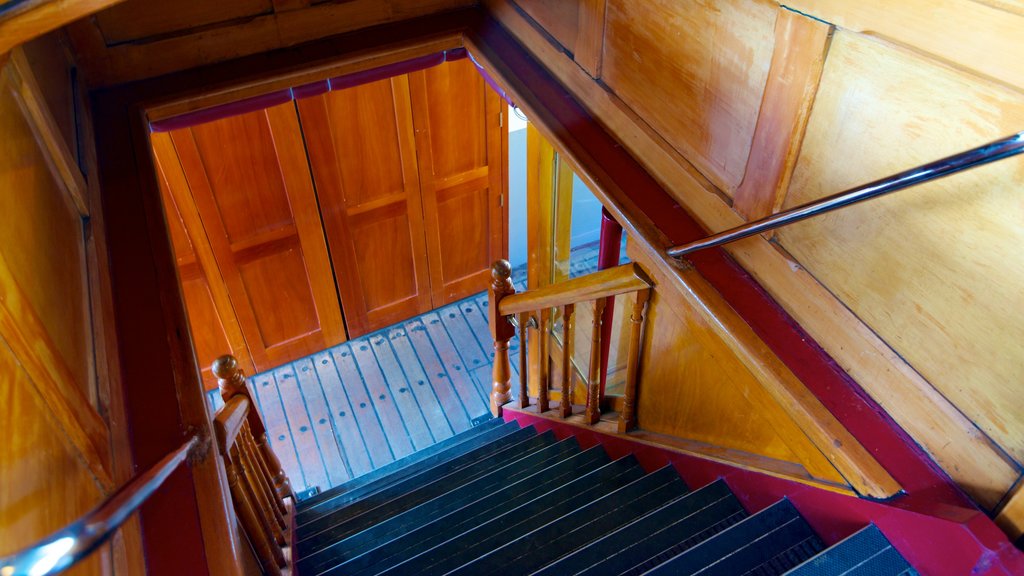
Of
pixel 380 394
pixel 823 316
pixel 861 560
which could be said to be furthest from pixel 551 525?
pixel 380 394

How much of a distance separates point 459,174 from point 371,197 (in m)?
0.62

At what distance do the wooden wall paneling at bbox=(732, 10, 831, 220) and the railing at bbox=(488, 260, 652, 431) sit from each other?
0.50 metres

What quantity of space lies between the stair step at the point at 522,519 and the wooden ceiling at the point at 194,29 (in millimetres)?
2359

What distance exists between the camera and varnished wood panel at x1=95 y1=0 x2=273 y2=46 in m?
2.87

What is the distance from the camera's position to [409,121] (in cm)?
430

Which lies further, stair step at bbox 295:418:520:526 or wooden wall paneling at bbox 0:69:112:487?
stair step at bbox 295:418:520:526

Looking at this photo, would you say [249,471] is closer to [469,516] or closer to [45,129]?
[469,516]

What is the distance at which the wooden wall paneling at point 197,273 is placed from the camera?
3.78 metres

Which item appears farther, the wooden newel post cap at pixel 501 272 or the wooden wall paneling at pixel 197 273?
the wooden wall paneling at pixel 197 273

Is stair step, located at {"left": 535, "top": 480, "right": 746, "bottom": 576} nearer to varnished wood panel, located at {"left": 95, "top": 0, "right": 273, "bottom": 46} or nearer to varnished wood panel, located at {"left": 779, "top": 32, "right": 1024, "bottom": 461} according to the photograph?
varnished wood panel, located at {"left": 779, "top": 32, "right": 1024, "bottom": 461}

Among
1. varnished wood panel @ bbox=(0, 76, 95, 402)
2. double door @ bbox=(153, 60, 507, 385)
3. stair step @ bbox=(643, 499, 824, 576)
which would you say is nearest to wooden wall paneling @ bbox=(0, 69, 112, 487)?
varnished wood panel @ bbox=(0, 76, 95, 402)

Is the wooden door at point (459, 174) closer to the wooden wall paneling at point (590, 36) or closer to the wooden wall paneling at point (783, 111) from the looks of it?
the wooden wall paneling at point (590, 36)

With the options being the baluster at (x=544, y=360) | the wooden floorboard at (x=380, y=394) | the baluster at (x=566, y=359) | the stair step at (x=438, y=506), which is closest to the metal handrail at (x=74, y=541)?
the stair step at (x=438, y=506)

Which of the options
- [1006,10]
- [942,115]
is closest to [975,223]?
[942,115]
